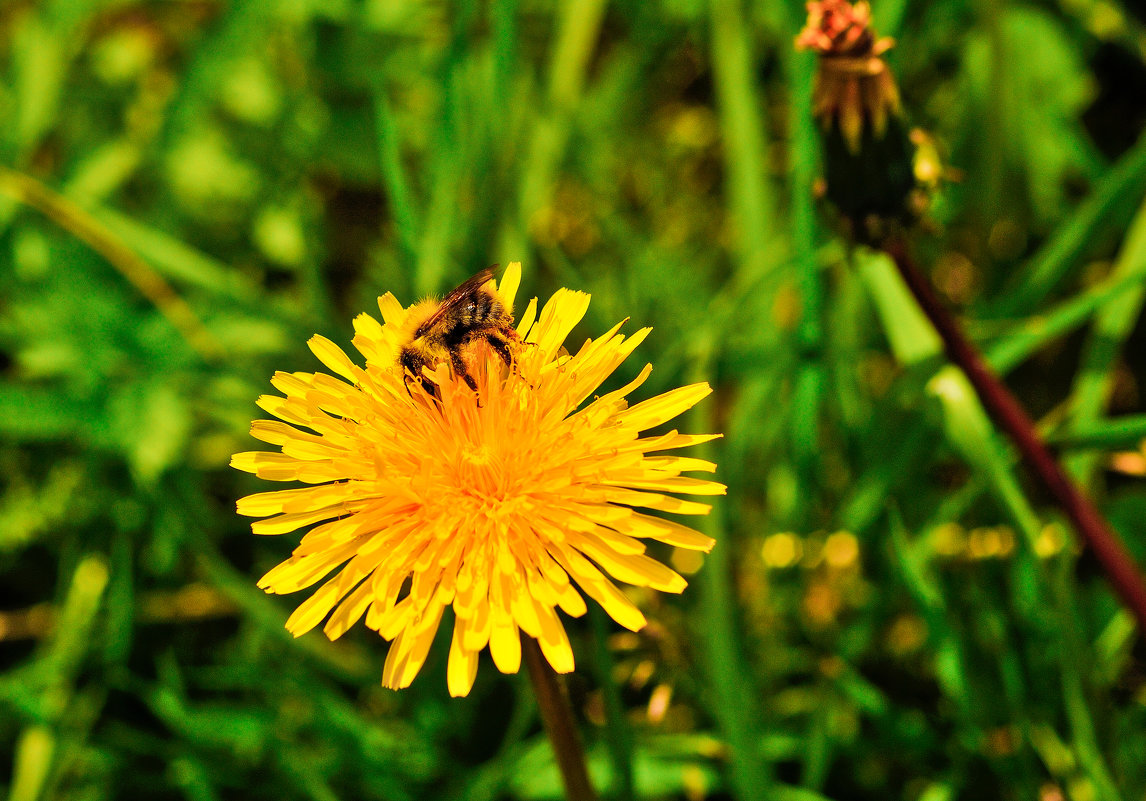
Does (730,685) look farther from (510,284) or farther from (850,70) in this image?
(850,70)

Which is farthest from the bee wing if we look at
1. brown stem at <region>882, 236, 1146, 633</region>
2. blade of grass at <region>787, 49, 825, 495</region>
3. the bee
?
blade of grass at <region>787, 49, 825, 495</region>

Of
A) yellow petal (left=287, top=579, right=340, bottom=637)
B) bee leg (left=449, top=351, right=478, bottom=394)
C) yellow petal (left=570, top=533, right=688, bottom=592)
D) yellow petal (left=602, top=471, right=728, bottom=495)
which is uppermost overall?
bee leg (left=449, top=351, right=478, bottom=394)

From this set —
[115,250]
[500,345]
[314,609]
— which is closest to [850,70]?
[500,345]

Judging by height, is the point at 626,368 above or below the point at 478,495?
above

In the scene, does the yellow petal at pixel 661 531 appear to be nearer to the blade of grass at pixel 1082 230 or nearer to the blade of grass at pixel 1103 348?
the blade of grass at pixel 1103 348

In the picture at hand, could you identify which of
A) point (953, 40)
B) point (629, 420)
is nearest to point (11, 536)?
point (629, 420)

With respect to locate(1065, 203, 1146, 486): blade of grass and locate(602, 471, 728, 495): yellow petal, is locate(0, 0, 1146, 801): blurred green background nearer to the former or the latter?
locate(1065, 203, 1146, 486): blade of grass
